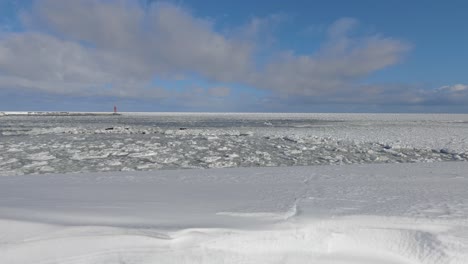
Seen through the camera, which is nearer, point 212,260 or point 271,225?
point 212,260

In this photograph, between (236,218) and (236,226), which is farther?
(236,218)

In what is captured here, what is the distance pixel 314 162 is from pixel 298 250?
4.25 meters

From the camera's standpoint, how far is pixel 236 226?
5.86 feet

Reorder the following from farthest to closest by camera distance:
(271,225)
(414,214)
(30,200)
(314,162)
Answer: (314,162) → (30,200) → (414,214) → (271,225)

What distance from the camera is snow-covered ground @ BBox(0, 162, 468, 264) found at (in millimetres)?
1596

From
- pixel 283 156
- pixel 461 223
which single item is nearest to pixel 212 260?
pixel 461 223

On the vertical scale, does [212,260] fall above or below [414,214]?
below

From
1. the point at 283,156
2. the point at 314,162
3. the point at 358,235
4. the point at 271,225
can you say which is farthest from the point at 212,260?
the point at 283,156

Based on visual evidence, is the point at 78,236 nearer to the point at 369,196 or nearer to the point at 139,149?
the point at 369,196

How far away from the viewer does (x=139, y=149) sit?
7.12 meters

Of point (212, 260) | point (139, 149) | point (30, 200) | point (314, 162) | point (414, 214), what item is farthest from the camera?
point (139, 149)

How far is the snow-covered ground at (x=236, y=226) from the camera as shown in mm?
1596

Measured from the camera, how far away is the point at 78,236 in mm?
1648

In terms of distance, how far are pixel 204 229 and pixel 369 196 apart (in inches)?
59.2
